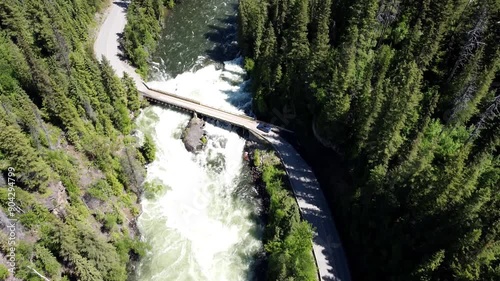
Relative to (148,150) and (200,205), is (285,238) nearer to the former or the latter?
(200,205)

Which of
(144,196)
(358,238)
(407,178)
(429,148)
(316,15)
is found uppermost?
(316,15)

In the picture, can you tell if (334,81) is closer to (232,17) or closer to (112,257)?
(112,257)

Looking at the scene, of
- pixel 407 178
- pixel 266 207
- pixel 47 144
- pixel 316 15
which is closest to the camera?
pixel 407 178

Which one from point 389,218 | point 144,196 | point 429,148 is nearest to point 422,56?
point 429,148

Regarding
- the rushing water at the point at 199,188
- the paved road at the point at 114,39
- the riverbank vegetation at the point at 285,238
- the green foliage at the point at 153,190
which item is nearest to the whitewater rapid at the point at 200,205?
the rushing water at the point at 199,188

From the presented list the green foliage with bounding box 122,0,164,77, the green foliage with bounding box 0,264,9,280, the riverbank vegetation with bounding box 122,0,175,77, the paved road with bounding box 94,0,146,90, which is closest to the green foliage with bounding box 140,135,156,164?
the paved road with bounding box 94,0,146,90

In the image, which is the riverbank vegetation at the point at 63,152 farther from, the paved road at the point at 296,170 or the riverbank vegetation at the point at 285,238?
the riverbank vegetation at the point at 285,238
